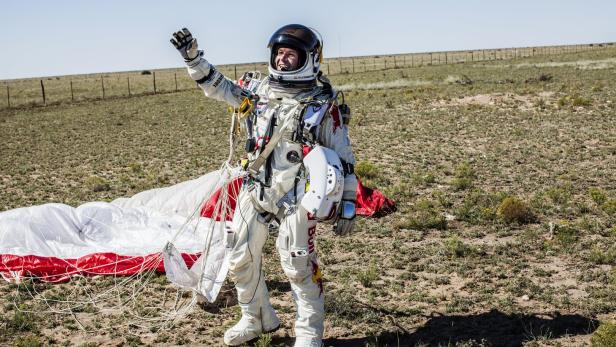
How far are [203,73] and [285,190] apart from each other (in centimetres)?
119

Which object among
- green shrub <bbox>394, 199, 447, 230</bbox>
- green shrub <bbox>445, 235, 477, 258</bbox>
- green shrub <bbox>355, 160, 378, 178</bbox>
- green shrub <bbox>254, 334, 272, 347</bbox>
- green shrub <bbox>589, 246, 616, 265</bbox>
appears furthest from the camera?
green shrub <bbox>355, 160, 378, 178</bbox>

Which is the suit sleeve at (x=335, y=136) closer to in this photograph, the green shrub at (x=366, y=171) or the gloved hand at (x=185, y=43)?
the gloved hand at (x=185, y=43)

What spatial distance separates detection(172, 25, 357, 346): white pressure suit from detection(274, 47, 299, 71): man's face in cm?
16

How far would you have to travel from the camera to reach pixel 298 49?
499cm

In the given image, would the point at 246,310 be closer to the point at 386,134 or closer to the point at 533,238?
the point at 533,238

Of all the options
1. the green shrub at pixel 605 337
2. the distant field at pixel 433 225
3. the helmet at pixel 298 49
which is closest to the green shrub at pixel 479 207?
the distant field at pixel 433 225

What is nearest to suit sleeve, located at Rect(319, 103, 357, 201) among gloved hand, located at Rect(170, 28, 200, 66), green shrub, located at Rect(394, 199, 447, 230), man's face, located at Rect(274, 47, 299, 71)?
man's face, located at Rect(274, 47, 299, 71)

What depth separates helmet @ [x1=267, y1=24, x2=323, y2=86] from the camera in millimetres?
4973

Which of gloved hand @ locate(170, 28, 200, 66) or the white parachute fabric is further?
the white parachute fabric

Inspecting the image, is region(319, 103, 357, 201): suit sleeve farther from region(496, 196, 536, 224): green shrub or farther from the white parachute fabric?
region(496, 196, 536, 224): green shrub

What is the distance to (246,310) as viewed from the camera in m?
5.38

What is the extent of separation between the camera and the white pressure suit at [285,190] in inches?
193

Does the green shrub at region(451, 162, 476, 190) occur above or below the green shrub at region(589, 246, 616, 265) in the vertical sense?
above

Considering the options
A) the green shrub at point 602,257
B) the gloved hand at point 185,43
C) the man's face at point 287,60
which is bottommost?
the green shrub at point 602,257
